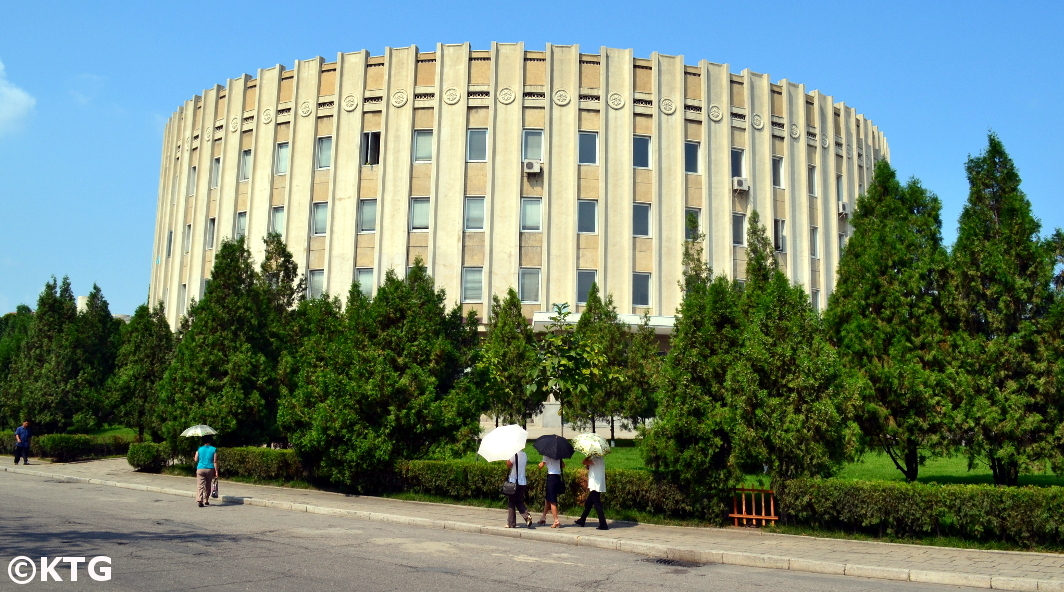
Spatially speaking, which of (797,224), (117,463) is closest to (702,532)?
(117,463)

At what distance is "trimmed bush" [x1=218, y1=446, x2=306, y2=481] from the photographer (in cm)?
2209

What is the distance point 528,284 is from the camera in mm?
38031

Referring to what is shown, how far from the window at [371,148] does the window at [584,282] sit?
1125 cm

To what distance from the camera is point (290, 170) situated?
134ft

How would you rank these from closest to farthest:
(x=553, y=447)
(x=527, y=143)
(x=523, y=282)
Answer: (x=553, y=447) → (x=523, y=282) → (x=527, y=143)

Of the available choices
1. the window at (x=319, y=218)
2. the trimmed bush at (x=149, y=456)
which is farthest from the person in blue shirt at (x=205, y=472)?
the window at (x=319, y=218)

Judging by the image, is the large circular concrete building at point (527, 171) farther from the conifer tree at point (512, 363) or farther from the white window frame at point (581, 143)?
the conifer tree at point (512, 363)

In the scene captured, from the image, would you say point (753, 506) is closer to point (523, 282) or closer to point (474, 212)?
point (523, 282)

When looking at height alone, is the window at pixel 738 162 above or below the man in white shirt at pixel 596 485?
above

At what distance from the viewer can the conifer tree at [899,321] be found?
1576 centimetres

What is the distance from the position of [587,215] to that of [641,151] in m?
4.16

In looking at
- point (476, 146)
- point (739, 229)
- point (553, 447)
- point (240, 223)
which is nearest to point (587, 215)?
point (476, 146)

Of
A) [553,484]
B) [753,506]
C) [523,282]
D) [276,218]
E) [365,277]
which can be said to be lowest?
[753,506]

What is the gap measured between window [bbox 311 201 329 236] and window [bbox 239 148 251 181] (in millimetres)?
5102
